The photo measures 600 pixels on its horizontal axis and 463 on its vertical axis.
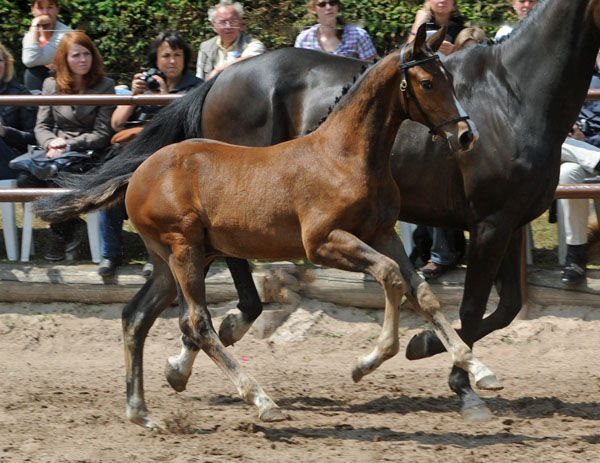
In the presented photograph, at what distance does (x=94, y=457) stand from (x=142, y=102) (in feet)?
9.71

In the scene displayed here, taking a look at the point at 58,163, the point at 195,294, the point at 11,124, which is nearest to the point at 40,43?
the point at 11,124

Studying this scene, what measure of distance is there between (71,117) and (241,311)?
2166 mm

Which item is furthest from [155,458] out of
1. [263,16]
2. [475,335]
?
[263,16]

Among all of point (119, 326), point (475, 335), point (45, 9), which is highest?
point (45, 9)

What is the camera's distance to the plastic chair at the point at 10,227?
7414 mm

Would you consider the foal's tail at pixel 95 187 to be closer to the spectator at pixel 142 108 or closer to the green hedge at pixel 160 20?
the spectator at pixel 142 108

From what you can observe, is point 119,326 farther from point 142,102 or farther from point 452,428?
point 452,428

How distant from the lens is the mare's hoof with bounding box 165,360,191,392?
5.41 meters

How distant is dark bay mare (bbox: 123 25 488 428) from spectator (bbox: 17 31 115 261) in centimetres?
221

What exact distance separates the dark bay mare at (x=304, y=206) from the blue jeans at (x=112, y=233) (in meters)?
1.91

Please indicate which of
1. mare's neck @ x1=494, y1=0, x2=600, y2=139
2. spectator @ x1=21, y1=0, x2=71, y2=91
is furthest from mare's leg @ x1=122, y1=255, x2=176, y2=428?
spectator @ x1=21, y1=0, x2=71, y2=91

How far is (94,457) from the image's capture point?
458cm

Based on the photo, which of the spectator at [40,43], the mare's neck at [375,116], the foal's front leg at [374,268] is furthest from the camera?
the spectator at [40,43]

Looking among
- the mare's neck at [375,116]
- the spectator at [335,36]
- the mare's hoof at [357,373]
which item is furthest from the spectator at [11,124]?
the mare's hoof at [357,373]
